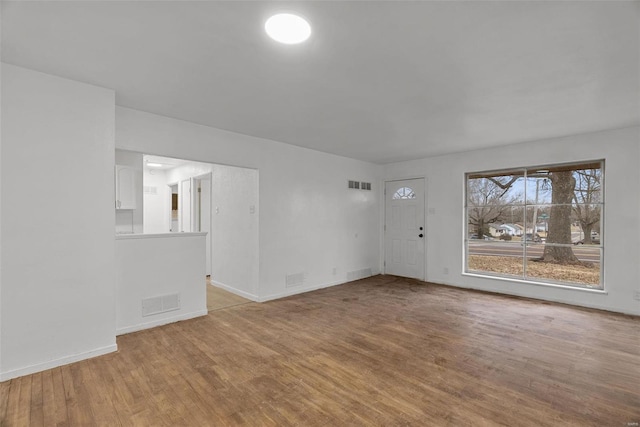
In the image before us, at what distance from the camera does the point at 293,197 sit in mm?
5145

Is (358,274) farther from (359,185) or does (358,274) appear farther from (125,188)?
(125,188)

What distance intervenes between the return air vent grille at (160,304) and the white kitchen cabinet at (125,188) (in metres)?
1.87

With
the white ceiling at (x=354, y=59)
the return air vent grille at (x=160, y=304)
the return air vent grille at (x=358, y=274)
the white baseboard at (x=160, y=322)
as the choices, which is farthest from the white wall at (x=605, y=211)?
the return air vent grille at (x=160, y=304)

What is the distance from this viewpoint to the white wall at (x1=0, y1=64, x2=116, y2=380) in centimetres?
240

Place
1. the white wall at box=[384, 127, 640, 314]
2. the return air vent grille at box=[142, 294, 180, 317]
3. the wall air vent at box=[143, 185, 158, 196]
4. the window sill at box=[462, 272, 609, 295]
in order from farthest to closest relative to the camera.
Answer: the wall air vent at box=[143, 185, 158, 196], the window sill at box=[462, 272, 609, 295], the white wall at box=[384, 127, 640, 314], the return air vent grille at box=[142, 294, 180, 317]

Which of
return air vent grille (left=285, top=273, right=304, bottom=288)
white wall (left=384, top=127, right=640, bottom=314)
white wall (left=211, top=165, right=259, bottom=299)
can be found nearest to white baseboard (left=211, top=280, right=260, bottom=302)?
white wall (left=211, top=165, right=259, bottom=299)

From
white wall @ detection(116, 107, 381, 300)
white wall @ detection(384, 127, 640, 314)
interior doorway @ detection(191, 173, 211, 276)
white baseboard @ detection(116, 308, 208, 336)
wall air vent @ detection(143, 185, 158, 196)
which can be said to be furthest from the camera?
wall air vent @ detection(143, 185, 158, 196)

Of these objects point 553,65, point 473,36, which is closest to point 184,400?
point 473,36

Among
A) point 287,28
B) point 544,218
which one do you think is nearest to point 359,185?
point 544,218

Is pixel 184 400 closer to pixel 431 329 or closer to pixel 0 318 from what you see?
pixel 0 318

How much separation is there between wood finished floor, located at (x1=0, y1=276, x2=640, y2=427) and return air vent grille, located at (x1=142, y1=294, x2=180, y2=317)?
0.72 ft

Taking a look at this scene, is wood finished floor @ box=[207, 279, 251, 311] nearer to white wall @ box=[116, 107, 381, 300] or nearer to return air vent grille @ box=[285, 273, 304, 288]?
white wall @ box=[116, 107, 381, 300]

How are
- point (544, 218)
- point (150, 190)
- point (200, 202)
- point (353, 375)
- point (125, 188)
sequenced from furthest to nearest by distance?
1. point (150, 190)
2. point (200, 202)
3. point (544, 218)
4. point (125, 188)
5. point (353, 375)

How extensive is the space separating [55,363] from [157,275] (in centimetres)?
122
